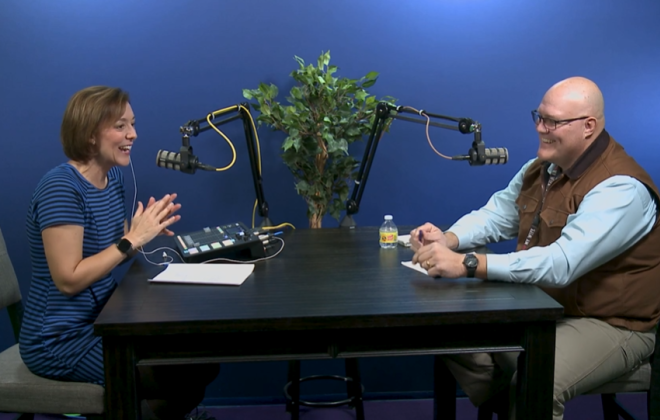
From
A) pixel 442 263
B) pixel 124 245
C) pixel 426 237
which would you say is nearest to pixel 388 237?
pixel 426 237

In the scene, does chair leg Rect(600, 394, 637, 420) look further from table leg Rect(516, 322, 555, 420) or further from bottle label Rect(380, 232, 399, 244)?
bottle label Rect(380, 232, 399, 244)

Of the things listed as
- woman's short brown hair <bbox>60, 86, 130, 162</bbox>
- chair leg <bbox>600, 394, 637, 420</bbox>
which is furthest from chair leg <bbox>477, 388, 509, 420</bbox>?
woman's short brown hair <bbox>60, 86, 130, 162</bbox>

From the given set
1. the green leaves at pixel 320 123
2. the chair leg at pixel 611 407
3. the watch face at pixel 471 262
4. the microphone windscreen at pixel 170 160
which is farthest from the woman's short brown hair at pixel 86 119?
the chair leg at pixel 611 407

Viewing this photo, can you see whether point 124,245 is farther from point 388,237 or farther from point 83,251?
point 388,237

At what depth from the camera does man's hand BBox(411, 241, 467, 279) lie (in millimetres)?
1612

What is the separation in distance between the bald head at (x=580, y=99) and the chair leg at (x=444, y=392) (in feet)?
3.00

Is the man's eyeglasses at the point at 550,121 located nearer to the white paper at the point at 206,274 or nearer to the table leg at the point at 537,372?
the table leg at the point at 537,372

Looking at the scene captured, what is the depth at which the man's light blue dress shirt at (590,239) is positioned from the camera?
1.60 meters

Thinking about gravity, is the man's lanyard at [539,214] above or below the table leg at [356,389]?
above

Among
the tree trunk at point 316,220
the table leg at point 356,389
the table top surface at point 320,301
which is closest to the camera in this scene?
the table top surface at point 320,301

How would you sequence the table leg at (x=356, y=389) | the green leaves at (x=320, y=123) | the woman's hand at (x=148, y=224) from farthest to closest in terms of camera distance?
the table leg at (x=356, y=389) → the green leaves at (x=320, y=123) → the woman's hand at (x=148, y=224)

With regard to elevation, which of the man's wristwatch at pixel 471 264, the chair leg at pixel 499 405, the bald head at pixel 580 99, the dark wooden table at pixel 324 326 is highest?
the bald head at pixel 580 99

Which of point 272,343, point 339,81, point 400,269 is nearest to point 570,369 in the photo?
point 400,269

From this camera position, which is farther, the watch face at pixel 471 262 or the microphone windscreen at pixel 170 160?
the microphone windscreen at pixel 170 160
